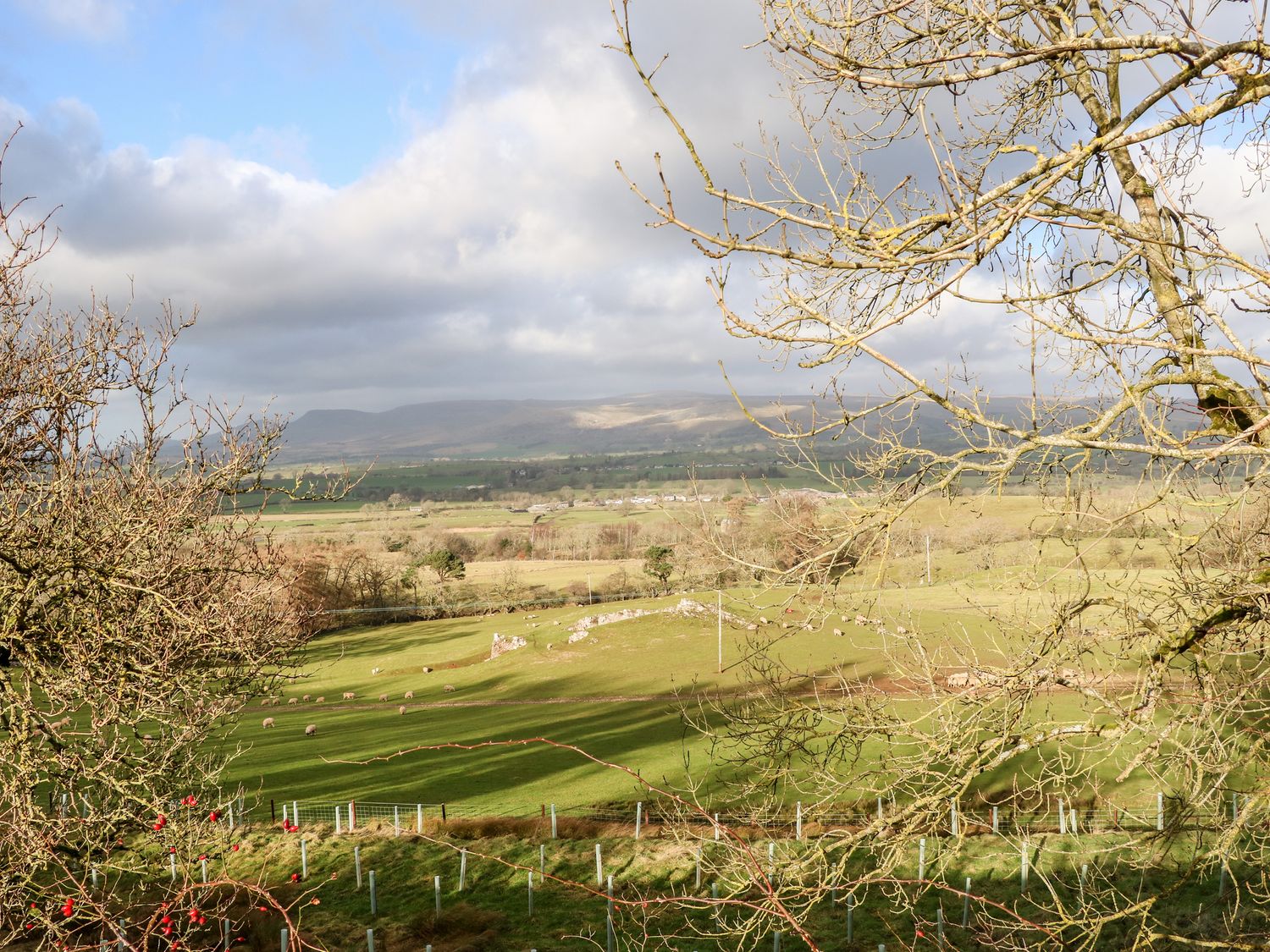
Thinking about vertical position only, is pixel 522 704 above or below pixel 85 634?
below

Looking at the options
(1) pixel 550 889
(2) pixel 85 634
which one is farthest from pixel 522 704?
(2) pixel 85 634

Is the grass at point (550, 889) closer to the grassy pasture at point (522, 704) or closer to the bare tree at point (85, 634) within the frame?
the grassy pasture at point (522, 704)

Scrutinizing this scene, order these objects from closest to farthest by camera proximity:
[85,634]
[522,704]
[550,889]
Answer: [85,634], [550,889], [522,704]

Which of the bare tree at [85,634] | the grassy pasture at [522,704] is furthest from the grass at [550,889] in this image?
the bare tree at [85,634]

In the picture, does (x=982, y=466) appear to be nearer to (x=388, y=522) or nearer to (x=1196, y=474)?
(x=1196, y=474)

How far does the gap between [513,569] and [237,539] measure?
7138cm

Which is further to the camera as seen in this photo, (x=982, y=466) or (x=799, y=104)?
(x=799, y=104)

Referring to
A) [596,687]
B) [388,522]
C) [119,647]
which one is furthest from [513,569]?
[119,647]

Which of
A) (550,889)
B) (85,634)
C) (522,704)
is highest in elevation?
(85,634)

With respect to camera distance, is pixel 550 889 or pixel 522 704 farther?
pixel 522 704

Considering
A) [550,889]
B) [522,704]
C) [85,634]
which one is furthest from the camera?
[522,704]

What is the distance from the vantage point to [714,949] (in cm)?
1600

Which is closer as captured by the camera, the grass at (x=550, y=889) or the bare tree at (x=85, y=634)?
the bare tree at (x=85, y=634)

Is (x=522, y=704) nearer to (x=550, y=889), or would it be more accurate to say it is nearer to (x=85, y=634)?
(x=550, y=889)
